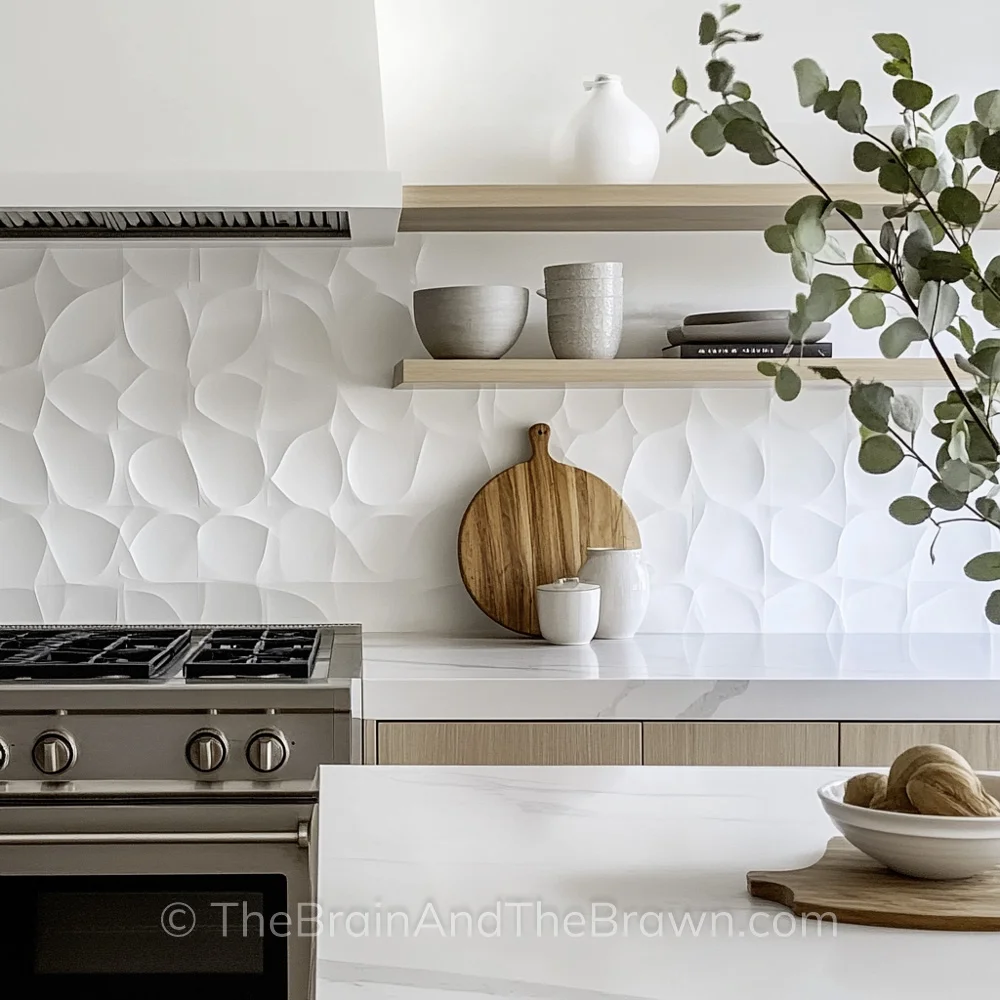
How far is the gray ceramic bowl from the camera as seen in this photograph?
248cm

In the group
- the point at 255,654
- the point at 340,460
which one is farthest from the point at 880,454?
the point at 340,460

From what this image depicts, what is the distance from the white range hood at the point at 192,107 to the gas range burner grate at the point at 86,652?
2.60 feet

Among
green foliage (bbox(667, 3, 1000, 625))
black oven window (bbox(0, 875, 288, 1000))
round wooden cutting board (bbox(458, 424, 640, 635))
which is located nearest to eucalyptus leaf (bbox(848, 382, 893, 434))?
green foliage (bbox(667, 3, 1000, 625))

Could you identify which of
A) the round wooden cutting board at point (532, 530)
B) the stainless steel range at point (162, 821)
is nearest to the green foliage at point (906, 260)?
the stainless steel range at point (162, 821)

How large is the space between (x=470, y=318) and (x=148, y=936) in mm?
1268

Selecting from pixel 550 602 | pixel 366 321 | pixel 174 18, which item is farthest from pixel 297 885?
pixel 174 18

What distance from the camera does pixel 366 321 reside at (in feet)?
8.91

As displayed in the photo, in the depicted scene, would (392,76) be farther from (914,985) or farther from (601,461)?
(914,985)

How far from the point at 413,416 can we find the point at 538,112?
0.72m

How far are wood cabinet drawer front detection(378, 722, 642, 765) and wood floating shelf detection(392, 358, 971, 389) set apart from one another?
689 mm

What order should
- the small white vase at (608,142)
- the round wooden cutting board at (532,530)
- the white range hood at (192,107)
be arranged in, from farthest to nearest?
the round wooden cutting board at (532,530)
the small white vase at (608,142)
the white range hood at (192,107)

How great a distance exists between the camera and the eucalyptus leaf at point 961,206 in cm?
65

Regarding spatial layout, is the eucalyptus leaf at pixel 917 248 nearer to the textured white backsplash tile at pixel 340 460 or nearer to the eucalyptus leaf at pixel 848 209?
the eucalyptus leaf at pixel 848 209

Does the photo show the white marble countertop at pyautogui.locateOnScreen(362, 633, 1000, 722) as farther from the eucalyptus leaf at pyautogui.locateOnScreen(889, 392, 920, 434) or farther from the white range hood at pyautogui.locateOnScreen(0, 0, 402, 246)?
the eucalyptus leaf at pyautogui.locateOnScreen(889, 392, 920, 434)
